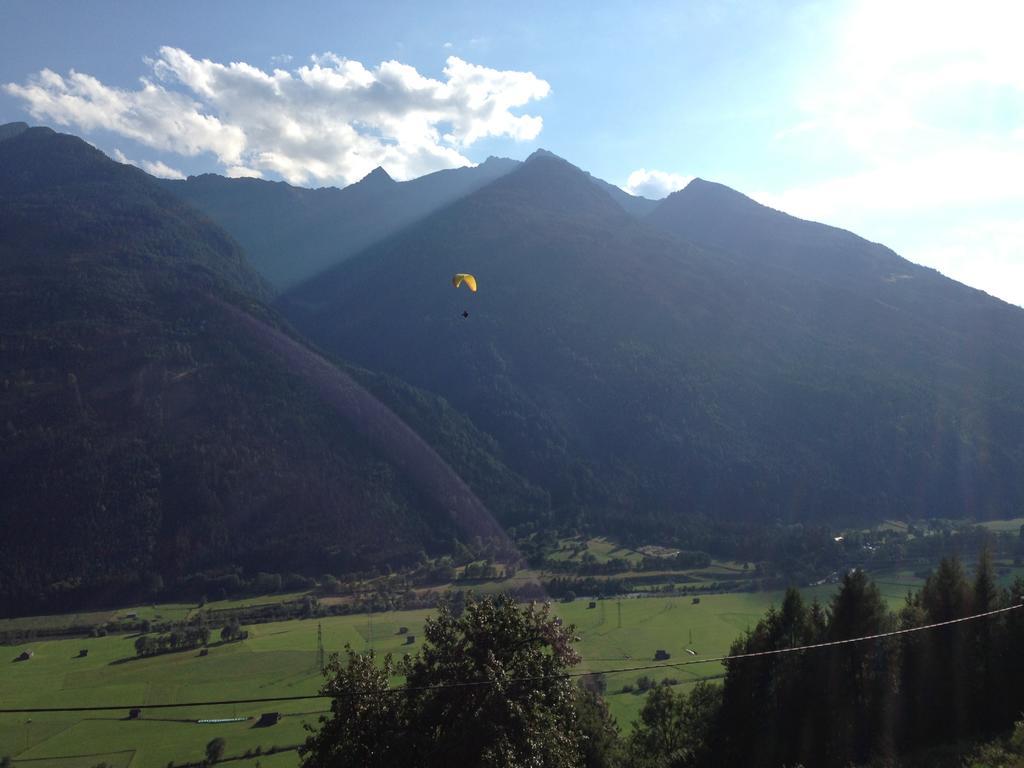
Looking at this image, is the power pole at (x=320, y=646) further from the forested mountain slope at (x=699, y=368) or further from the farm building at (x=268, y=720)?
the forested mountain slope at (x=699, y=368)

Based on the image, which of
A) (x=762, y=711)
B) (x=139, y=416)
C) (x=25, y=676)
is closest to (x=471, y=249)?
(x=139, y=416)

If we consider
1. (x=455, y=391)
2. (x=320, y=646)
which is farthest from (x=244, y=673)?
(x=455, y=391)

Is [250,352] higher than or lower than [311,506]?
higher

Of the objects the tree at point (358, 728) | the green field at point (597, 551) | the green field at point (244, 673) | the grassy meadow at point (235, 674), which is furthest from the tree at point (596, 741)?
the green field at point (597, 551)

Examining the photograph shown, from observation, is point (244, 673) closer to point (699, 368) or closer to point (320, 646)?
point (320, 646)

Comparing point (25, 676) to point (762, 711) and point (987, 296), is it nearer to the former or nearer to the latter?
point (762, 711)

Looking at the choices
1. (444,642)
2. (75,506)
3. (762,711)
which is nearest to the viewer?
(444,642)

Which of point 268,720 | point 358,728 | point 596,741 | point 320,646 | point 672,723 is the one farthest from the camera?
point 320,646
